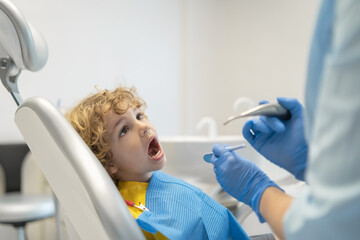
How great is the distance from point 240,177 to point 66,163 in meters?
0.34

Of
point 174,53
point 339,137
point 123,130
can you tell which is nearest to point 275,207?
point 339,137

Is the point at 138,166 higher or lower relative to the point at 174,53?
higher

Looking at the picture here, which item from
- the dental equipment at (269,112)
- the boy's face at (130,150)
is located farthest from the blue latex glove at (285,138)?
the boy's face at (130,150)

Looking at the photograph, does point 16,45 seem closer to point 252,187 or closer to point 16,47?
point 16,47

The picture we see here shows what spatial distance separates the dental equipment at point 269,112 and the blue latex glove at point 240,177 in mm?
114

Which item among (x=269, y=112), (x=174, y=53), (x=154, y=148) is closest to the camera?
(x=269, y=112)

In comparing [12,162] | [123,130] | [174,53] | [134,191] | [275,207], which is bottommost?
[12,162]

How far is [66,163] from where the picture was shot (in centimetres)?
62

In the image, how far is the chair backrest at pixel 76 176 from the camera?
1.78 ft

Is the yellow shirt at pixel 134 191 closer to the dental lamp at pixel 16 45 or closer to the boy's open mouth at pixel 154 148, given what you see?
the boy's open mouth at pixel 154 148

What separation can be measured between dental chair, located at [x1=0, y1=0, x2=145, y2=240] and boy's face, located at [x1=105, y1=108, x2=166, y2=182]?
0.93 ft

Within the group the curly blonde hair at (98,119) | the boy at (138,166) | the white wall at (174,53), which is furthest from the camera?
the white wall at (174,53)

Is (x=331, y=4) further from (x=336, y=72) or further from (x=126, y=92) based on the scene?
(x=126, y=92)

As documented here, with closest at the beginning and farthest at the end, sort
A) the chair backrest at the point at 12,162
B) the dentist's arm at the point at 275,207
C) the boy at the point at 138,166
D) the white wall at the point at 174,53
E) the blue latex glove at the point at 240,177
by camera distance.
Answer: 1. the dentist's arm at the point at 275,207
2. the blue latex glove at the point at 240,177
3. the boy at the point at 138,166
4. the chair backrest at the point at 12,162
5. the white wall at the point at 174,53
